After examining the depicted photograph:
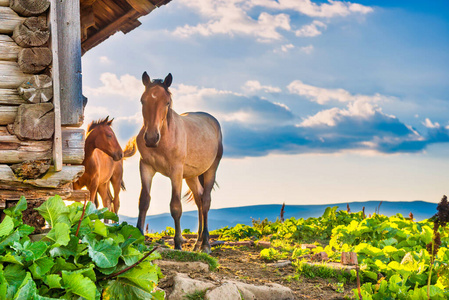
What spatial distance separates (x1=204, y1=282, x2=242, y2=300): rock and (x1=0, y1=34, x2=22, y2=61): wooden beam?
139 inches

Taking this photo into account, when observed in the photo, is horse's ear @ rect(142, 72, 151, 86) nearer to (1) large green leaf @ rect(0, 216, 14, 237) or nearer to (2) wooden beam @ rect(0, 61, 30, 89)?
(2) wooden beam @ rect(0, 61, 30, 89)

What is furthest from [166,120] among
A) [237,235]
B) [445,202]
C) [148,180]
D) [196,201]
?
[445,202]

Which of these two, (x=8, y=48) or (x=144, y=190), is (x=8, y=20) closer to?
(x=8, y=48)

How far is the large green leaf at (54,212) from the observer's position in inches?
183

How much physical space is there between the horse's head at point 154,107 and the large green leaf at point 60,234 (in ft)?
12.3

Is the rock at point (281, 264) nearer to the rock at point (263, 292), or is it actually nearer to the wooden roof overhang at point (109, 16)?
the rock at point (263, 292)

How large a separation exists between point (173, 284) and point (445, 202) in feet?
10.6

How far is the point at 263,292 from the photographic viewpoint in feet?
19.2

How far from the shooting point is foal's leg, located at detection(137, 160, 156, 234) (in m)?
8.52

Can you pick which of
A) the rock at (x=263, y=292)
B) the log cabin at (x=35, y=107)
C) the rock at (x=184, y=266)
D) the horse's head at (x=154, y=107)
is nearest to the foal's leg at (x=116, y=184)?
the horse's head at (x=154, y=107)

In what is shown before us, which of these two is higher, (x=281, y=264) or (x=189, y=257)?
(x=189, y=257)

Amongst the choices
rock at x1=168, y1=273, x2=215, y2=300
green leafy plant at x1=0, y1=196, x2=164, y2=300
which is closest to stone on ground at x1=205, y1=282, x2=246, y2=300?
rock at x1=168, y1=273, x2=215, y2=300

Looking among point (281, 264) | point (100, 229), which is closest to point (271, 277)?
point (281, 264)

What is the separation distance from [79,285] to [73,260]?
526 millimetres
